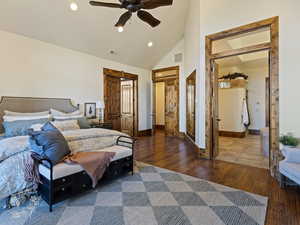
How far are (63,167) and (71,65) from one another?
3704 mm

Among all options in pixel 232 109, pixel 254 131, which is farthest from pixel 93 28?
pixel 254 131

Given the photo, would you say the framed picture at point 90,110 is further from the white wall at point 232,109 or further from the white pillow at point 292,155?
the white wall at point 232,109

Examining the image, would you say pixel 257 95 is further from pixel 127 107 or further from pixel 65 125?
pixel 65 125

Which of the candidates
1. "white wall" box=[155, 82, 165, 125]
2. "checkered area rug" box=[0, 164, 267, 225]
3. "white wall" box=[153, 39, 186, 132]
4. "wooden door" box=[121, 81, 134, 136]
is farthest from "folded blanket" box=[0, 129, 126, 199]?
"white wall" box=[155, 82, 165, 125]

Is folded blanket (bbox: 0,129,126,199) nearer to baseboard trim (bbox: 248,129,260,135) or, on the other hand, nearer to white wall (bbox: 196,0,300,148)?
white wall (bbox: 196,0,300,148)

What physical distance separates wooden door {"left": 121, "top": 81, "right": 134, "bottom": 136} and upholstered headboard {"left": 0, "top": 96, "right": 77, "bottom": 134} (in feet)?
8.05

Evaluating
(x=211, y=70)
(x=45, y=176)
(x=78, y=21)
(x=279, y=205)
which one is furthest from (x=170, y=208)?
(x=78, y=21)

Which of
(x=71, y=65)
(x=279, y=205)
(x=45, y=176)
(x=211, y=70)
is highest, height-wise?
(x=71, y=65)

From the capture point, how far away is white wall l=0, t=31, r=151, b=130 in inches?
148

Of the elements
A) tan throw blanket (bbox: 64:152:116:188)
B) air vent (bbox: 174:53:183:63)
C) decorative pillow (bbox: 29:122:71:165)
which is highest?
air vent (bbox: 174:53:183:63)

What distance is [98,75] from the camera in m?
5.63

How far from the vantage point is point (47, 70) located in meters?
4.38

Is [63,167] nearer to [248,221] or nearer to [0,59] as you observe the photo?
[248,221]

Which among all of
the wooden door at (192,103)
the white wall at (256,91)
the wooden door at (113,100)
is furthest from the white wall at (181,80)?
the wooden door at (113,100)
